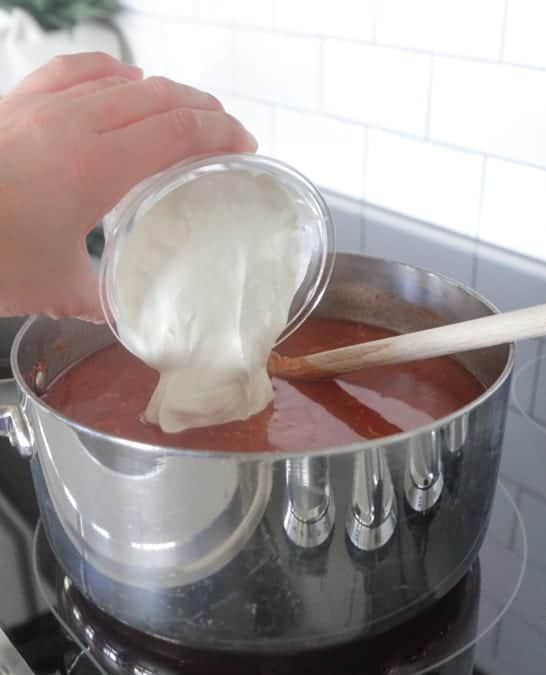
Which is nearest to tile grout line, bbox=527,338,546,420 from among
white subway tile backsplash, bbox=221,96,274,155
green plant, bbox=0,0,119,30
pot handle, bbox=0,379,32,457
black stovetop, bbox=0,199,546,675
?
black stovetop, bbox=0,199,546,675

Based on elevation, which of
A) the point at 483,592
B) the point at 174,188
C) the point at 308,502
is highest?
the point at 174,188

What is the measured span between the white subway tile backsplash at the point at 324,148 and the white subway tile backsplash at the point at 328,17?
0.31 feet

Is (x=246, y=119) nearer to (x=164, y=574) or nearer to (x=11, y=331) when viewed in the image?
(x=11, y=331)

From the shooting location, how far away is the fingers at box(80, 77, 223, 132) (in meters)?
0.46

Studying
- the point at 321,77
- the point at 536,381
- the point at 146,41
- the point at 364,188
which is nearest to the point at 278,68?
the point at 321,77

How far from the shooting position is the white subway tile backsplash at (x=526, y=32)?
2.47 ft

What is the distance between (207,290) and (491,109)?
1.48 feet

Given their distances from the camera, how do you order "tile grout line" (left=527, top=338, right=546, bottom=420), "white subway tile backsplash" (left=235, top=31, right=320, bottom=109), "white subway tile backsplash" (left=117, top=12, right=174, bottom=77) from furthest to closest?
"white subway tile backsplash" (left=117, top=12, right=174, bottom=77)
"white subway tile backsplash" (left=235, top=31, right=320, bottom=109)
"tile grout line" (left=527, top=338, right=546, bottom=420)

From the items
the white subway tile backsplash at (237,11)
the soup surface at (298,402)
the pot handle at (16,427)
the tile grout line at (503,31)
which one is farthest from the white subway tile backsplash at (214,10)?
the pot handle at (16,427)

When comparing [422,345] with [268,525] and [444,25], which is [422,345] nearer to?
[268,525]

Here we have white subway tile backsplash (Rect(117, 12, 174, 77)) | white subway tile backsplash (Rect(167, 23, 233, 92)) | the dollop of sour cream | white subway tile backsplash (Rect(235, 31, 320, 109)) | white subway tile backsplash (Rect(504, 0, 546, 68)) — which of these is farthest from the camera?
white subway tile backsplash (Rect(117, 12, 174, 77))

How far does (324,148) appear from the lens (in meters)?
1.00

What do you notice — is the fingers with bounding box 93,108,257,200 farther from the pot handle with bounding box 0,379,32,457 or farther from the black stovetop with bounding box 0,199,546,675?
the black stovetop with bounding box 0,199,546,675

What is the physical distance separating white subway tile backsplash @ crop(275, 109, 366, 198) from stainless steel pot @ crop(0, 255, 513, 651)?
583mm
